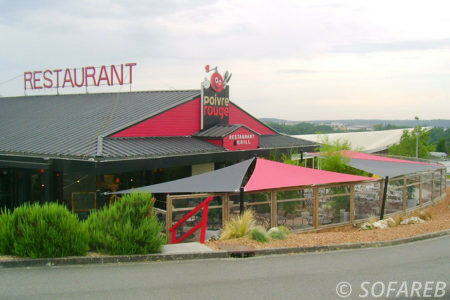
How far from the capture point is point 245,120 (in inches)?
1156

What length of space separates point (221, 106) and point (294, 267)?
17.7m

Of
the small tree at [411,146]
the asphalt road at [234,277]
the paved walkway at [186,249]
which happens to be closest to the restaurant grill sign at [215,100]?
the paved walkway at [186,249]

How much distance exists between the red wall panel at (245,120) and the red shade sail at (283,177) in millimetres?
12156

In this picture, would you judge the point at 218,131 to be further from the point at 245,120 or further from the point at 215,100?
the point at 245,120

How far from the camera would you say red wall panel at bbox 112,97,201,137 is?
21.2m

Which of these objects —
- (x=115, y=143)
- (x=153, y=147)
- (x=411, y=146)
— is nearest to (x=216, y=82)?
(x=153, y=147)

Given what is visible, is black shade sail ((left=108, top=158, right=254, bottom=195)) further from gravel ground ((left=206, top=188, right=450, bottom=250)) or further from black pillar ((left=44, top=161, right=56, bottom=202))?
black pillar ((left=44, top=161, right=56, bottom=202))

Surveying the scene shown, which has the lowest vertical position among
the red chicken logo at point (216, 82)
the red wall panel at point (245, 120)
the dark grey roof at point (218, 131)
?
the dark grey roof at point (218, 131)

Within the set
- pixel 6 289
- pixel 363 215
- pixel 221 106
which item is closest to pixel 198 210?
pixel 6 289

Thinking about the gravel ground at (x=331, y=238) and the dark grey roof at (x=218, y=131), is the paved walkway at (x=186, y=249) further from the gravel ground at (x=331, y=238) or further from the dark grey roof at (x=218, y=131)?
the dark grey roof at (x=218, y=131)

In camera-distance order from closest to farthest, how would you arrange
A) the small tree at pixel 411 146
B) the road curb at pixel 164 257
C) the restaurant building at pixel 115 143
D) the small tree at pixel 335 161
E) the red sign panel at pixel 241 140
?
the road curb at pixel 164 257 < the restaurant building at pixel 115 143 < the small tree at pixel 335 161 < the red sign panel at pixel 241 140 < the small tree at pixel 411 146

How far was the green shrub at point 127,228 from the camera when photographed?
9.83 metres

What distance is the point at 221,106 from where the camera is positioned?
2633 cm

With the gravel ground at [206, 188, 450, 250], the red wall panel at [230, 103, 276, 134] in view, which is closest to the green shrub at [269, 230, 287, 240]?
the gravel ground at [206, 188, 450, 250]
